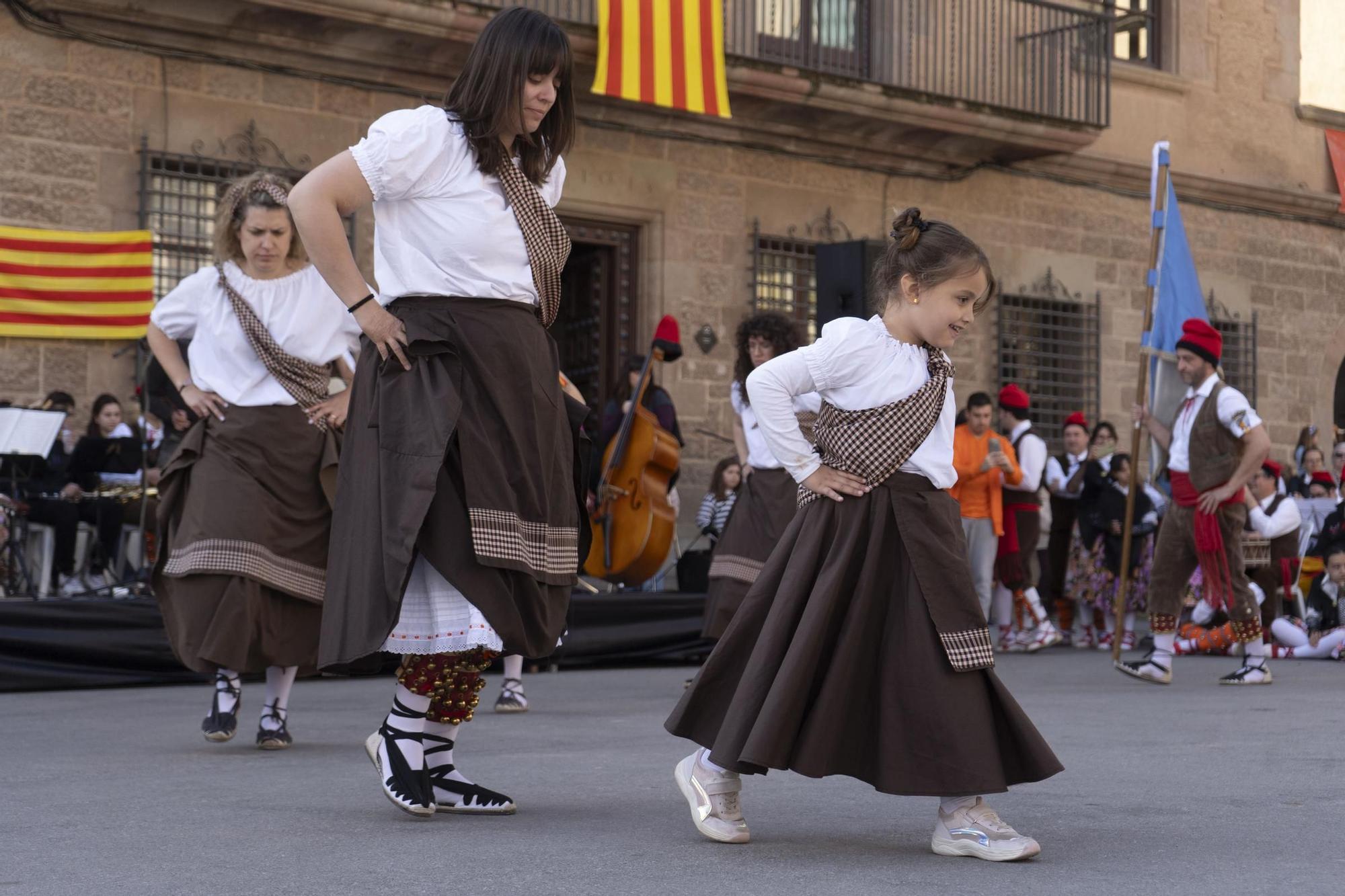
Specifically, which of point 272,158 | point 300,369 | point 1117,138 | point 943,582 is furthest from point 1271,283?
point 943,582

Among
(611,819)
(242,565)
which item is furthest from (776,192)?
(611,819)

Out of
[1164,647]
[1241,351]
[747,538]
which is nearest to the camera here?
[747,538]

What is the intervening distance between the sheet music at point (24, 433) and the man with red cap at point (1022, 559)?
6478mm

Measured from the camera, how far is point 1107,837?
13.2ft

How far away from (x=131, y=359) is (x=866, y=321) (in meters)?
9.75

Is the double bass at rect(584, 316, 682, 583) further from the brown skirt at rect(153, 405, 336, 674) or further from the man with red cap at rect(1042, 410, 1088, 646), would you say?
the man with red cap at rect(1042, 410, 1088, 646)

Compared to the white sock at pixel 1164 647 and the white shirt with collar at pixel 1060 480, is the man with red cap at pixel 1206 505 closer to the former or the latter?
the white sock at pixel 1164 647

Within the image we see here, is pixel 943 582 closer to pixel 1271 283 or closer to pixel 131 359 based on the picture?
pixel 131 359

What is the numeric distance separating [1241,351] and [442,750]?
16795 millimetres

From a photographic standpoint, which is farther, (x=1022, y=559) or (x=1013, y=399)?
(x=1013, y=399)

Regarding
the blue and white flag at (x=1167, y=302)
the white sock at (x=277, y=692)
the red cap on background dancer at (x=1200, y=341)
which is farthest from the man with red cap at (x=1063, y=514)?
the white sock at (x=277, y=692)

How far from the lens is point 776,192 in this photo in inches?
643

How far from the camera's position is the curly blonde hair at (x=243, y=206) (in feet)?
20.4

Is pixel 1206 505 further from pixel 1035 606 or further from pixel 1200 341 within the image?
pixel 1035 606
